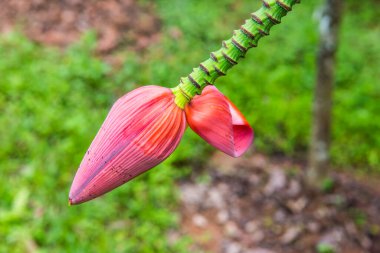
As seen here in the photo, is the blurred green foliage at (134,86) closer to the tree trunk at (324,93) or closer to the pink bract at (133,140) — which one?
the tree trunk at (324,93)

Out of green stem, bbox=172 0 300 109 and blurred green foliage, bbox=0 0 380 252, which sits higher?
green stem, bbox=172 0 300 109

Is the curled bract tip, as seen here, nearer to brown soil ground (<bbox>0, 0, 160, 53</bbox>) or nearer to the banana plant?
the banana plant

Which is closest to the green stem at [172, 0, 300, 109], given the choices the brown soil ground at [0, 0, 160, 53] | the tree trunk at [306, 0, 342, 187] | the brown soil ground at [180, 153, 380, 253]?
the tree trunk at [306, 0, 342, 187]

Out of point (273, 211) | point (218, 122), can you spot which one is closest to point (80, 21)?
point (273, 211)


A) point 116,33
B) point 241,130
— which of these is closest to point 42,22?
point 116,33

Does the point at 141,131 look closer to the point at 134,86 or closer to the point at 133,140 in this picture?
the point at 133,140
